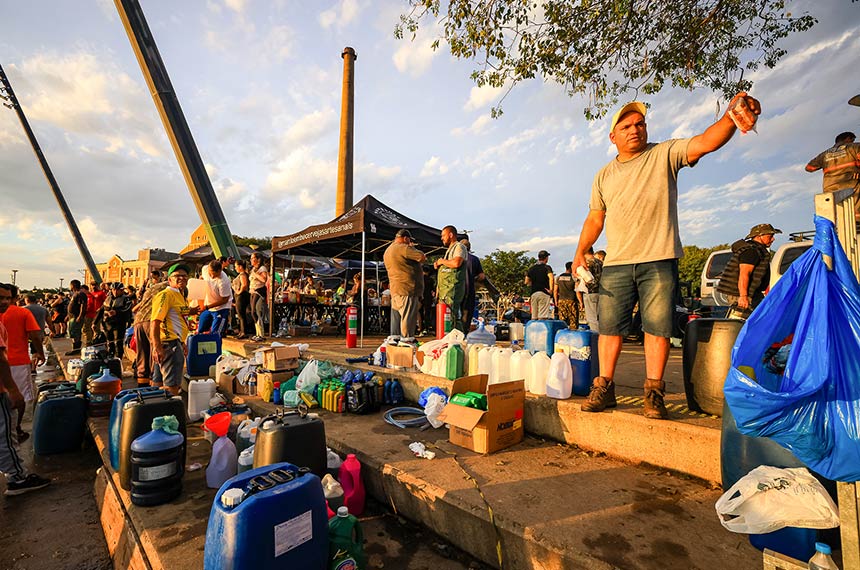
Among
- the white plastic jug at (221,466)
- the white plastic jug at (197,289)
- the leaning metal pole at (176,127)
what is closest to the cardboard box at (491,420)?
the white plastic jug at (221,466)

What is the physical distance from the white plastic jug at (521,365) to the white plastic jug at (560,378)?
28 cm

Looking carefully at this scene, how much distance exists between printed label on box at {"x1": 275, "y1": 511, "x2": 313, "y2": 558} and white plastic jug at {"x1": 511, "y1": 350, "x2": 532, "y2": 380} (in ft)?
7.66

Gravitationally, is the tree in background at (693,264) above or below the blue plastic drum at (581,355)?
above

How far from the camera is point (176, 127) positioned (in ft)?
47.1

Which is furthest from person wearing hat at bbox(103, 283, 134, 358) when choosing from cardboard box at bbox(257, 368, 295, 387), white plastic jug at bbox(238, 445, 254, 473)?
white plastic jug at bbox(238, 445, 254, 473)

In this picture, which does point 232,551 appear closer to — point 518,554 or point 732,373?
point 518,554

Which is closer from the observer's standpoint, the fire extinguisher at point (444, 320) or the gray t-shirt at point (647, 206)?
the gray t-shirt at point (647, 206)

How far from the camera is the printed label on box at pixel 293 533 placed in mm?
1663

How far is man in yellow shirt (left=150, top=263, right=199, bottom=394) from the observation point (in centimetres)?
480

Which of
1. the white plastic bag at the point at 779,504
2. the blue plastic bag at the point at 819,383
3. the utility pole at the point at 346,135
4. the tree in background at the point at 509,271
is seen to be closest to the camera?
the blue plastic bag at the point at 819,383

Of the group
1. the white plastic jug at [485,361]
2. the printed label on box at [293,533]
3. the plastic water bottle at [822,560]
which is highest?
the white plastic jug at [485,361]

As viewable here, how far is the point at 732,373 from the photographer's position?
1.30m

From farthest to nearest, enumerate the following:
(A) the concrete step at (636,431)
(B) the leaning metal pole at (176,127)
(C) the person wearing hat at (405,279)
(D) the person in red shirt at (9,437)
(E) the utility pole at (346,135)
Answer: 1. (E) the utility pole at (346,135)
2. (B) the leaning metal pole at (176,127)
3. (C) the person wearing hat at (405,279)
4. (D) the person in red shirt at (9,437)
5. (A) the concrete step at (636,431)

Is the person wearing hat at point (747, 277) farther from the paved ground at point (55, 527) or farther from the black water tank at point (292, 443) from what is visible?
the paved ground at point (55, 527)
